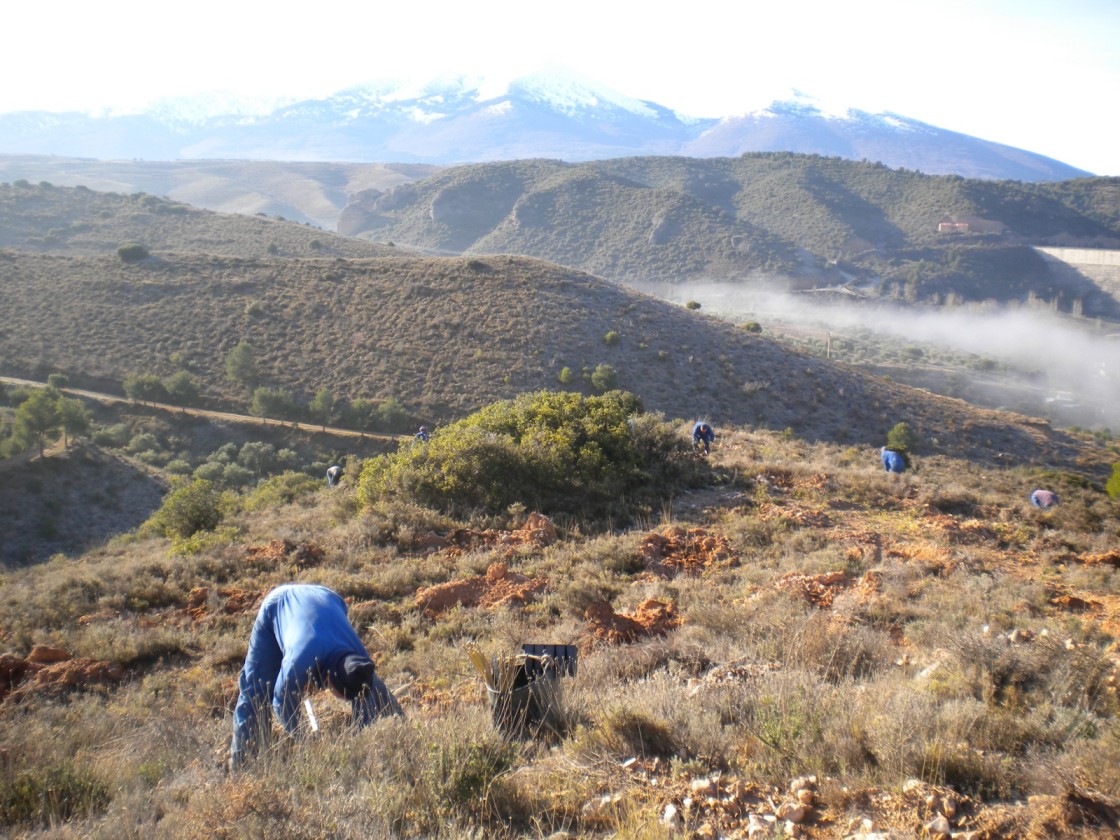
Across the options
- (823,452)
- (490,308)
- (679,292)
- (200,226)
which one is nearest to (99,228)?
(200,226)

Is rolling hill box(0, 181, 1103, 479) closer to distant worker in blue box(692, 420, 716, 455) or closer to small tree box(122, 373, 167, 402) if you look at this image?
small tree box(122, 373, 167, 402)

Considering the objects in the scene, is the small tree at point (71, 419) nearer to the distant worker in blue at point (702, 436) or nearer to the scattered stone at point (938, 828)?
the distant worker in blue at point (702, 436)

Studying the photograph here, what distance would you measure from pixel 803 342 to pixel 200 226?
4483cm

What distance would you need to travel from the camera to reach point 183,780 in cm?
307

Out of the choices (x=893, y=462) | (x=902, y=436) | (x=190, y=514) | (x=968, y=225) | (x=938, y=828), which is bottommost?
(x=902, y=436)

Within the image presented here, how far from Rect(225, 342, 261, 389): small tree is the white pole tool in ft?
90.6

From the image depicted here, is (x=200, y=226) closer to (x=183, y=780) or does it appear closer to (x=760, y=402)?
(x=760, y=402)

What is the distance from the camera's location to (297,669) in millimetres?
3441

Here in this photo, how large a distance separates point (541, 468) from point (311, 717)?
666cm

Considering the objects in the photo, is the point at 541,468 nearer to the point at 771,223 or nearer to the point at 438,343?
the point at 438,343

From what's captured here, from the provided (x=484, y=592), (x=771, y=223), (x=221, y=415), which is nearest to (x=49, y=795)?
(x=484, y=592)

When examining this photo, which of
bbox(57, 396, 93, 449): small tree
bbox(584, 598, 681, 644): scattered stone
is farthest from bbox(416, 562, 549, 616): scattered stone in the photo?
bbox(57, 396, 93, 449): small tree

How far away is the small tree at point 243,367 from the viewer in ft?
93.5

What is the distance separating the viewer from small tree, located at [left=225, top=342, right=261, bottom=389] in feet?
93.5
